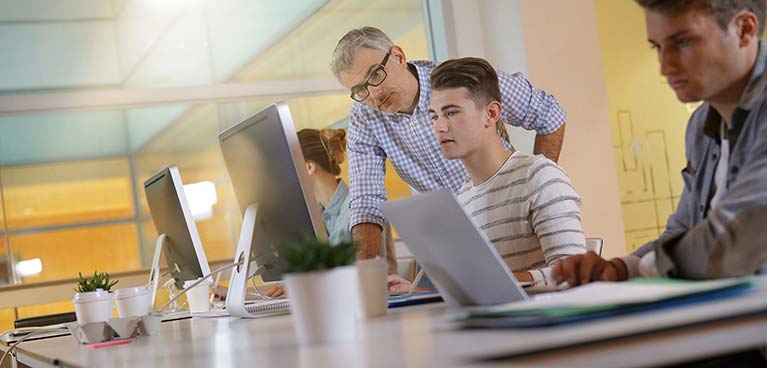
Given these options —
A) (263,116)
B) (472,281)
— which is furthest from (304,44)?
(472,281)

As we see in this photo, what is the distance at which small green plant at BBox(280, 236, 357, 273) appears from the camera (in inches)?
47.0

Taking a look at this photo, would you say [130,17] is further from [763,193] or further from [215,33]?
[763,193]

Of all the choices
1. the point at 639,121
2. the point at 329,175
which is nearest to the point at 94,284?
the point at 329,175

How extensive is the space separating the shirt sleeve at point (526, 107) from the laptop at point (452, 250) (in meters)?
1.72

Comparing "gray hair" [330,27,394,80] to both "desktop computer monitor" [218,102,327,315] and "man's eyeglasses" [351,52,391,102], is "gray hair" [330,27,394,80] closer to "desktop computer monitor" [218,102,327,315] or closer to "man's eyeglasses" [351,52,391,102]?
"man's eyeglasses" [351,52,391,102]

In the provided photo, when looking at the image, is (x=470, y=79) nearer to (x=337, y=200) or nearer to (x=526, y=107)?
(x=526, y=107)

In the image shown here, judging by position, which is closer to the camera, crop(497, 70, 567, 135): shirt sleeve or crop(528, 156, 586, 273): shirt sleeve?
crop(528, 156, 586, 273): shirt sleeve

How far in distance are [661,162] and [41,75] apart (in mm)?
3498

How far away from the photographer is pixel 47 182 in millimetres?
4371

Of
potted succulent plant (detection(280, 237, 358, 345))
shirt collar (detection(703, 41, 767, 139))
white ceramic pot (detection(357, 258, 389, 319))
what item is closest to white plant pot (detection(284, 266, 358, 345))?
potted succulent plant (detection(280, 237, 358, 345))

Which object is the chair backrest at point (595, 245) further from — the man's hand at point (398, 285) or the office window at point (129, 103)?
the office window at point (129, 103)

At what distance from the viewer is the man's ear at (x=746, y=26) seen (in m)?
1.56

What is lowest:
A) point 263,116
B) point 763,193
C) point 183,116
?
point 763,193

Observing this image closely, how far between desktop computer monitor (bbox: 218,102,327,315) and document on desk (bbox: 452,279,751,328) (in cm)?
68
